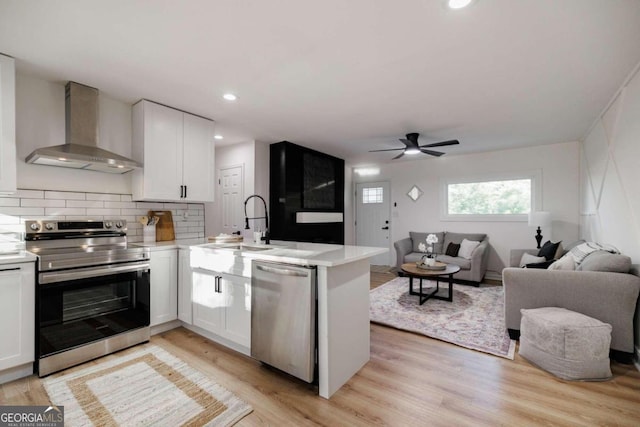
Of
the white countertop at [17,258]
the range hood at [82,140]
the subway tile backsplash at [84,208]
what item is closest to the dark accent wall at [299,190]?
the subway tile backsplash at [84,208]

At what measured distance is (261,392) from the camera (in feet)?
6.54

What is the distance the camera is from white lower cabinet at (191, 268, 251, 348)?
243 cm

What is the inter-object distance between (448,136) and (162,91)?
13.0 feet

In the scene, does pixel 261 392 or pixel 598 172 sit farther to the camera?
pixel 598 172

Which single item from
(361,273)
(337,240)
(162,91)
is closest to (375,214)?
(337,240)

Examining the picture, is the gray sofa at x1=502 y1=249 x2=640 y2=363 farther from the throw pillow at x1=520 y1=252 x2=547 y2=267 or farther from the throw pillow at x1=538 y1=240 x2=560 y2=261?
the throw pillow at x1=538 y1=240 x2=560 y2=261

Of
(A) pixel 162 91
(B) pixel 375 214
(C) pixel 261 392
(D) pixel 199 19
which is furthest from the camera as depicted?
(B) pixel 375 214

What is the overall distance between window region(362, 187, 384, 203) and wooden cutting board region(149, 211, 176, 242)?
4707mm

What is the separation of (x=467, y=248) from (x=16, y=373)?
587 cm

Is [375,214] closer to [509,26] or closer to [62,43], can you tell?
[509,26]

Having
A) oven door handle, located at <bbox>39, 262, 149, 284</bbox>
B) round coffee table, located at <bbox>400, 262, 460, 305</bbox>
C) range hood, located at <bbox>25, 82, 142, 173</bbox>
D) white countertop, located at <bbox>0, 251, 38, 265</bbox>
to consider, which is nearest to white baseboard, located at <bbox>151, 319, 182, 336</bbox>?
oven door handle, located at <bbox>39, 262, 149, 284</bbox>

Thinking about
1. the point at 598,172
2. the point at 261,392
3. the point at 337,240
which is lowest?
the point at 261,392

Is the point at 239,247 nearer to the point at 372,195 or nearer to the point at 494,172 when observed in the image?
the point at 372,195

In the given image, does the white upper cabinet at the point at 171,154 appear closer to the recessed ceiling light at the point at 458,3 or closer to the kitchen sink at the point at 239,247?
the kitchen sink at the point at 239,247
